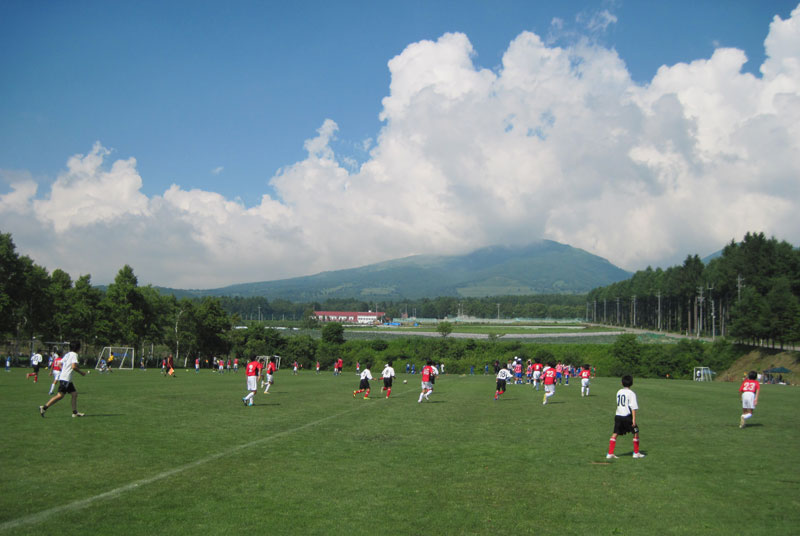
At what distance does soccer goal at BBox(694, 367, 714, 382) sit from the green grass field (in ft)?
199

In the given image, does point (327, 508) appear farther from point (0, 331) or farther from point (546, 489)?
point (0, 331)

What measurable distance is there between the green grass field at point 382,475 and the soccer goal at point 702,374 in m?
60.6

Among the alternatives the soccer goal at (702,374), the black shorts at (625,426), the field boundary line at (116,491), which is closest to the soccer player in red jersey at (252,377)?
the field boundary line at (116,491)

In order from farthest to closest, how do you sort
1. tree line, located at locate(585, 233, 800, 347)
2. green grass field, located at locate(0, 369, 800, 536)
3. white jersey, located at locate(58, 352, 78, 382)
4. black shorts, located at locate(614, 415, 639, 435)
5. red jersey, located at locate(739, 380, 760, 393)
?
1. tree line, located at locate(585, 233, 800, 347)
2. red jersey, located at locate(739, 380, 760, 393)
3. white jersey, located at locate(58, 352, 78, 382)
4. black shorts, located at locate(614, 415, 639, 435)
5. green grass field, located at locate(0, 369, 800, 536)

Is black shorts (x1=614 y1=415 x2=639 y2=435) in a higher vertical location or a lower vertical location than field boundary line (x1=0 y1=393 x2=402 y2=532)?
higher

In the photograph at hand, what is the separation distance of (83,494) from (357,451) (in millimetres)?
6126

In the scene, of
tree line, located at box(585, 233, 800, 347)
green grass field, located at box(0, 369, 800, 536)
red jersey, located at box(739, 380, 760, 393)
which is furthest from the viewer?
tree line, located at box(585, 233, 800, 347)

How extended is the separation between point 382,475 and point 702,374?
247ft

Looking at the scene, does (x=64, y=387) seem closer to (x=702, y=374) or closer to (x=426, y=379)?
(x=426, y=379)

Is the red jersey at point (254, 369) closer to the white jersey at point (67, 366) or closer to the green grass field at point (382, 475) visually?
the green grass field at point (382, 475)

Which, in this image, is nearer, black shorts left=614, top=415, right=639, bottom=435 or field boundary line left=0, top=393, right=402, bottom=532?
field boundary line left=0, top=393, right=402, bottom=532

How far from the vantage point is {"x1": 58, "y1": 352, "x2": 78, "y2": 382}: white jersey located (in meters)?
17.5

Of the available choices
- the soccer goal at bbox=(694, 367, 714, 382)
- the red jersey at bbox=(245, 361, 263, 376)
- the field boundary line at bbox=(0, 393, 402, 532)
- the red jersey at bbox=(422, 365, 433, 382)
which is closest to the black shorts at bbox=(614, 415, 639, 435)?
the field boundary line at bbox=(0, 393, 402, 532)

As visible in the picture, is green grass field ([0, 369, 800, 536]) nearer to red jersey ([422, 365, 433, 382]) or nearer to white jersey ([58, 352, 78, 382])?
white jersey ([58, 352, 78, 382])
